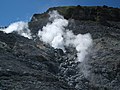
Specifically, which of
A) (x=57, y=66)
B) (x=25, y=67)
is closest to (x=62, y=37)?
(x=57, y=66)

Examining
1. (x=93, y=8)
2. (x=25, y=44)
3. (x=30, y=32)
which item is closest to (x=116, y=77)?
(x=25, y=44)

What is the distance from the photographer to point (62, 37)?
4312 cm

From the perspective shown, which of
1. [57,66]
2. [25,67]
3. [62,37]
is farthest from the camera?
[62,37]

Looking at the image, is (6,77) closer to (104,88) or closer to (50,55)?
(104,88)

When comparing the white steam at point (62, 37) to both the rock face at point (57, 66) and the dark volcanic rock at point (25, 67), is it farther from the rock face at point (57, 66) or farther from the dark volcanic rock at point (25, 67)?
the dark volcanic rock at point (25, 67)

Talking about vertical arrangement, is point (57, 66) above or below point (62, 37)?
Answer: below

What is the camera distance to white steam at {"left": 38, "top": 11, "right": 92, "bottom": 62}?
36.1 metres

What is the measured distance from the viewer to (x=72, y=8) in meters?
57.2

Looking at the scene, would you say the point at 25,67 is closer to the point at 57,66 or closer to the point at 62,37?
the point at 57,66

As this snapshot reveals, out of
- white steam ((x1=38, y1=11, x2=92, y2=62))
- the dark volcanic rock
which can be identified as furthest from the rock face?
white steam ((x1=38, y1=11, x2=92, y2=62))

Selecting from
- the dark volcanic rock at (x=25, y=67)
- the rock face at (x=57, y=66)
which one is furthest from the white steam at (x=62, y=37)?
the dark volcanic rock at (x=25, y=67)

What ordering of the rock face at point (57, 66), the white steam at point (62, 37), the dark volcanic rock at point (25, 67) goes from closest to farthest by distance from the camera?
the dark volcanic rock at point (25, 67), the rock face at point (57, 66), the white steam at point (62, 37)

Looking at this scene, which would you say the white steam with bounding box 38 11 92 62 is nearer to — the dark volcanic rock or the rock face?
the rock face

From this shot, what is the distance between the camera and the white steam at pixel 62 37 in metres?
36.1
